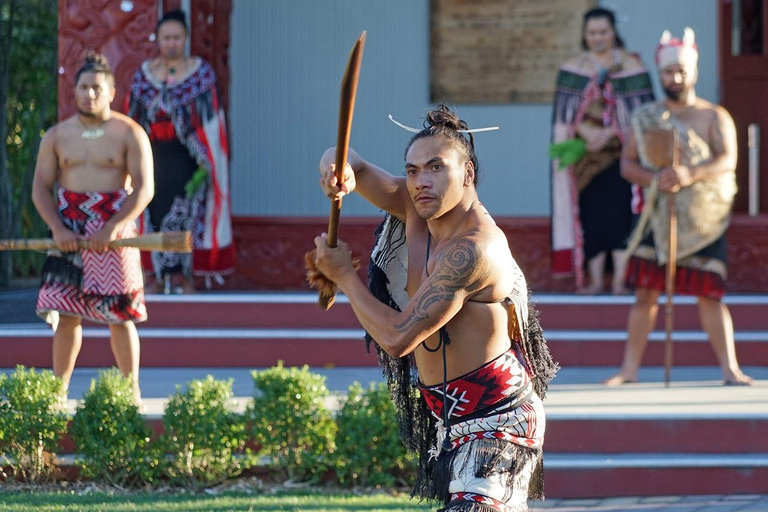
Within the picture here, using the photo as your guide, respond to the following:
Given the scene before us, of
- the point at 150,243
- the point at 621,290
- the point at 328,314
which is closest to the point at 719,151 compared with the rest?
the point at 621,290

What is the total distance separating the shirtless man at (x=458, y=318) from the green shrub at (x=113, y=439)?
2.55m

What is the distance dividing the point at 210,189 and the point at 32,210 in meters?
7.97

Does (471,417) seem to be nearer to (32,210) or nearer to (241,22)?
(241,22)

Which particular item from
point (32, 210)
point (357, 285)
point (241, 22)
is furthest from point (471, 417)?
point (32, 210)

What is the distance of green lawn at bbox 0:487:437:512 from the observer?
5723 millimetres

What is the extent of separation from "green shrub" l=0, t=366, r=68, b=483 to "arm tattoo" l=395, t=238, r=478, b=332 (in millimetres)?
3145

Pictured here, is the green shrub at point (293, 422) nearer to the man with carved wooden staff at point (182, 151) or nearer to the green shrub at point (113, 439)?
the green shrub at point (113, 439)

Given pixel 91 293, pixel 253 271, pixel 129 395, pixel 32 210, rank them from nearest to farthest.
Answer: pixel 129 395 → pixel 91 293 → pixel 253 271 → pixel 32 210

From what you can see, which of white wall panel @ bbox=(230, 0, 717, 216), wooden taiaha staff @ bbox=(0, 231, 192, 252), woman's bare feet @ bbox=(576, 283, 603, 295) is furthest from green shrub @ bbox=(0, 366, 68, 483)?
white wall panel @ bbox=(230, 0, 717, 216)

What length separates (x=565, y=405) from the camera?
6992 millimetres

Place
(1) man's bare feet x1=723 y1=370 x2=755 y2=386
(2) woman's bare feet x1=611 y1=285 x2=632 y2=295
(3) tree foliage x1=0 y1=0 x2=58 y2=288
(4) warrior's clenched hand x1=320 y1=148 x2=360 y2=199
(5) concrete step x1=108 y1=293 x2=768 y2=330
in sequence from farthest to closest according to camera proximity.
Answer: (3) tree foliage x1=0 y1=0 x2=58 y2=288, (2) woman's bare feet x1=611 y1=285 x2=632 y2=295, (5) concrete step x1=108 y1=293 x2=768 y2=330, (1) man's bare feet x1=723 y1=370 x2=755 y2=386, (4) warrior's clenched hand x1=320 y1=148 x2=360 y2=199

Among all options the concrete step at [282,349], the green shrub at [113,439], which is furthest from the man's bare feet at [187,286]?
the green shrub at [113,439]

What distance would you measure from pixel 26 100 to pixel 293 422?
39.3ft

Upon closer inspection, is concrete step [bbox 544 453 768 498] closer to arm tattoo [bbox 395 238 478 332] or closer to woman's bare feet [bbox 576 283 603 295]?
→ arm tattoo [bbox 395 238 478 332]
